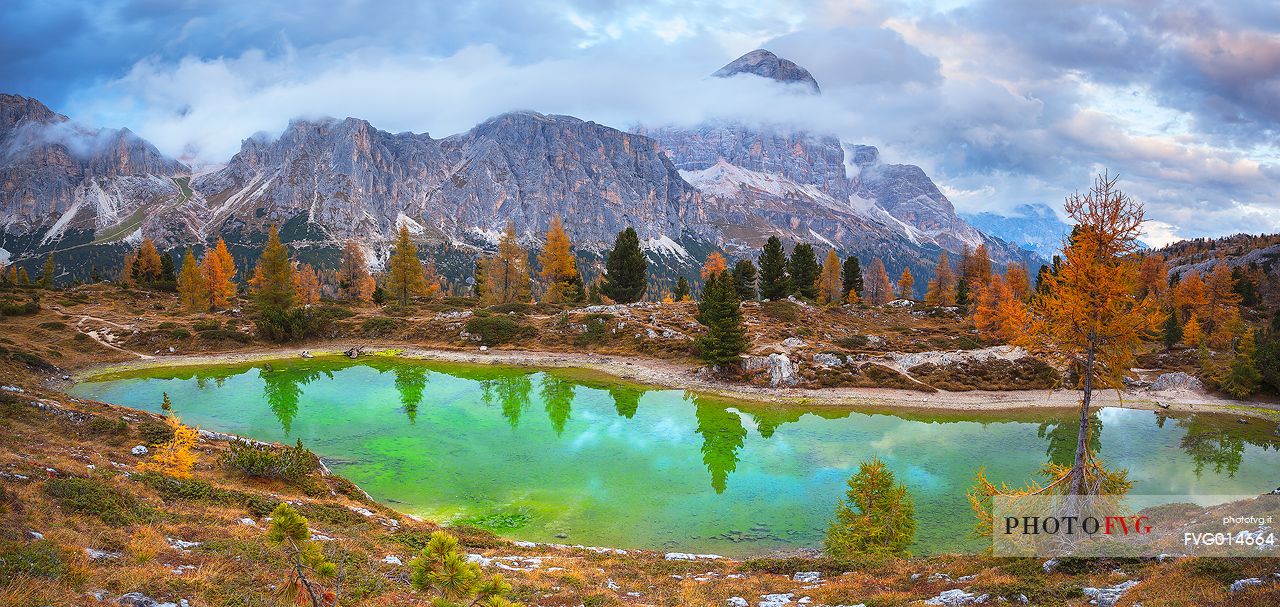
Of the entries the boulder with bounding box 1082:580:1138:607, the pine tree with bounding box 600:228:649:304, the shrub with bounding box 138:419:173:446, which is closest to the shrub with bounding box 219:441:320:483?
the shrub with bounding box 138:419:173:446

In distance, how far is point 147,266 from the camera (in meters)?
90.2

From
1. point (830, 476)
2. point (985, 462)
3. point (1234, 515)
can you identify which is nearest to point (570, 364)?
point (830, 476)

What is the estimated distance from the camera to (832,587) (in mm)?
13844

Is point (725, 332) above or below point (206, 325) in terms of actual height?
above

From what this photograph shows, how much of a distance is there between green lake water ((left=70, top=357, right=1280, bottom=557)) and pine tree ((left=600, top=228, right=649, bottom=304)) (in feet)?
88.0

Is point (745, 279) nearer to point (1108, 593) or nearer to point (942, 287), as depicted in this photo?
point (942, 287)

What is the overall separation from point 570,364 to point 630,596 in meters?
42.2

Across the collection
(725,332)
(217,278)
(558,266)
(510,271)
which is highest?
(558,266)

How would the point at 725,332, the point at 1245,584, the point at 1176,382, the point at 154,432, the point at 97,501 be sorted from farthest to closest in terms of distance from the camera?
the point at 1176,382, the point at 725,332, the point at 154,432, the point at 97,501, the point at 1245,584

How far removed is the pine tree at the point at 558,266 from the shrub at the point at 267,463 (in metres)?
57.2

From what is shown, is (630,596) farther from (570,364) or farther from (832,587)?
(570,364)

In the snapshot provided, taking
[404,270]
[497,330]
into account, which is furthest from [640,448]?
[404,270]

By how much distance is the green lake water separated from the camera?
80.4ft

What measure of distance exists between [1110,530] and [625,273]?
6377 cm
